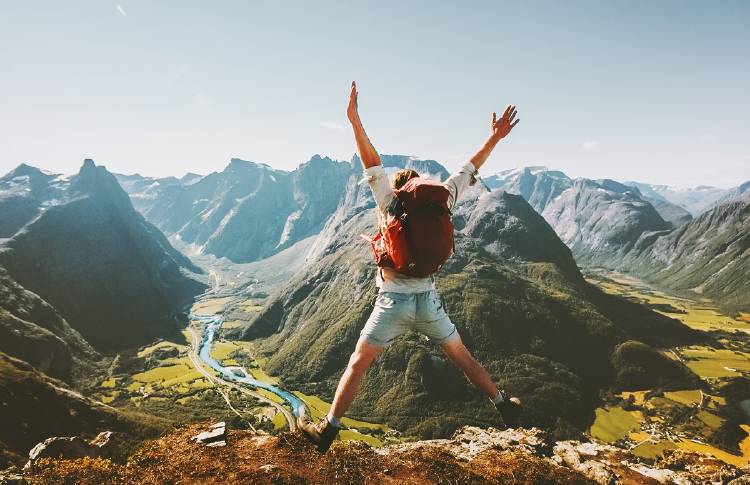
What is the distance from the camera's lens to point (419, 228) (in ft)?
21.8

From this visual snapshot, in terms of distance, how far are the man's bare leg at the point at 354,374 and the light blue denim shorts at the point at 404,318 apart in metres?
0.14

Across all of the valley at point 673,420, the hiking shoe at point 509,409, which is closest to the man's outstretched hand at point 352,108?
the hiking shoe at point 509,409

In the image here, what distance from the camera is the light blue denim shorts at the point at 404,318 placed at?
7133mm

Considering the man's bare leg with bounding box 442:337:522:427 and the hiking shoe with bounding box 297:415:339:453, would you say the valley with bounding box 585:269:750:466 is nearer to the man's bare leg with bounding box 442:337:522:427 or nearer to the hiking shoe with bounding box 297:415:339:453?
the man's bare leg with bounding box 442:337:522:427

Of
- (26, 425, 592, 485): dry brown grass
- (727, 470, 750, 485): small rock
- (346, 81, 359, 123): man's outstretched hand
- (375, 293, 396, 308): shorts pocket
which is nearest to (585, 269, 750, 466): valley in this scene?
(727, 470, 750, 485): small rock

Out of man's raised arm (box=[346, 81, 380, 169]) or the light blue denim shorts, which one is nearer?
man's raised arm (box=[346, 81, 380, 169])

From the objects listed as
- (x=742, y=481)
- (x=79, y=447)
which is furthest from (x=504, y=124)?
(x=79, y=447)

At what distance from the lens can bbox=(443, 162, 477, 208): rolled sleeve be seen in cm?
767

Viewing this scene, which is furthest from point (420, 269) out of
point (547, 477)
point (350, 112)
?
point (547, 477)

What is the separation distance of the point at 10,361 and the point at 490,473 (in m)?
176

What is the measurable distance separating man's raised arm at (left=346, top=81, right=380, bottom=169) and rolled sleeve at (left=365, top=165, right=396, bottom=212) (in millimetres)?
141

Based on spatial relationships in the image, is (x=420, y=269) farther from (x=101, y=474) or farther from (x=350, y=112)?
(x=101, y=474)

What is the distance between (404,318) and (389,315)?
30 centimetres

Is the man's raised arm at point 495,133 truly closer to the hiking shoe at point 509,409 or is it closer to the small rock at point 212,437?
the hiking shoe at point 509,409
